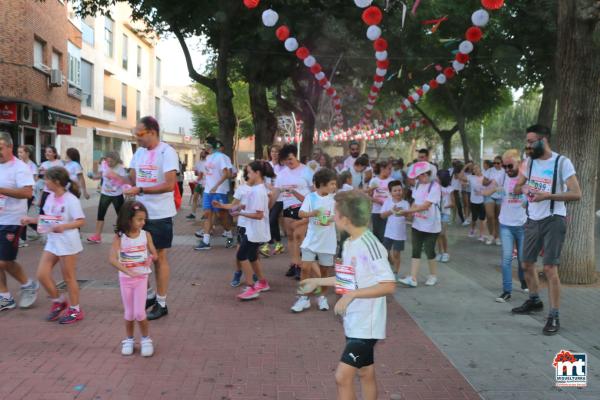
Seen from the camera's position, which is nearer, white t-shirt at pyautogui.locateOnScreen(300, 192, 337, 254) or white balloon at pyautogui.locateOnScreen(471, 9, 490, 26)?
white t-shirt at pyautogui.locateOnScreen(300, 192, 337, 254)

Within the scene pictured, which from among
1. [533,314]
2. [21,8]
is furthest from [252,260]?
[21,8]

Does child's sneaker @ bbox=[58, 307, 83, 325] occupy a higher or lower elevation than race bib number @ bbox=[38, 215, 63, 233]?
lower

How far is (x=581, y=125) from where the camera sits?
7.01 m

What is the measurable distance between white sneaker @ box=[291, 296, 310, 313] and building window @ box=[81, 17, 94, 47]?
982 inches

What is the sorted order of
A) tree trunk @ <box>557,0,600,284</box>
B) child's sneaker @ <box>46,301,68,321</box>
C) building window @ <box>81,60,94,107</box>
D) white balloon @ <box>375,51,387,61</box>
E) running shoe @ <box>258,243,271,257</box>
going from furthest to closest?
building window @ <box>81,60,94,107</box>
white balloon @ <box>375,51,387,61</box>
running shoe @ <box>258,243,271,257</box>
tree trunk @ <box>557,0,600,284</box>
child's sneaker @ <box>46,301,68,321</box>

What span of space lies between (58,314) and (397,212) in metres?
4.13

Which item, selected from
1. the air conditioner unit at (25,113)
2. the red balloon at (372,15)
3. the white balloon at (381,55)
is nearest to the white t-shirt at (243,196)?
the red balloon at (372,15)

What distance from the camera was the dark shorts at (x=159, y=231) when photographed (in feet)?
17.5

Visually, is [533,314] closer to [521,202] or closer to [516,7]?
[521,202]

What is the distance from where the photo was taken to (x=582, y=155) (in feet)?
23.0

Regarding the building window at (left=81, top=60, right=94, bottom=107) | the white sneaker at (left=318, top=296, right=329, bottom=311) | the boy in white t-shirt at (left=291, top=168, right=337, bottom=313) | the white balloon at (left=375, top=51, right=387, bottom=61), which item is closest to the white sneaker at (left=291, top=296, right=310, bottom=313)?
the boy in white t-shirt at (left=291, top=168, right=337, bottom=313)

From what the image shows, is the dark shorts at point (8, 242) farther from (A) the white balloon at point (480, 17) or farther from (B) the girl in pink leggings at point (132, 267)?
(A) the white balloon at point (480, 17)

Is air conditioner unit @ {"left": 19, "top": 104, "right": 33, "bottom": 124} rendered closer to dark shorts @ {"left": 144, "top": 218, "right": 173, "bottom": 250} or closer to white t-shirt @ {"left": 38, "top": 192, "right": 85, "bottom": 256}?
white t-shirt @ {"left": 38, "top": 192, "right": 85, "bottom": 256}

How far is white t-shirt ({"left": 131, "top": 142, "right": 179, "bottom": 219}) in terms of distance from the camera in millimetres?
5328
